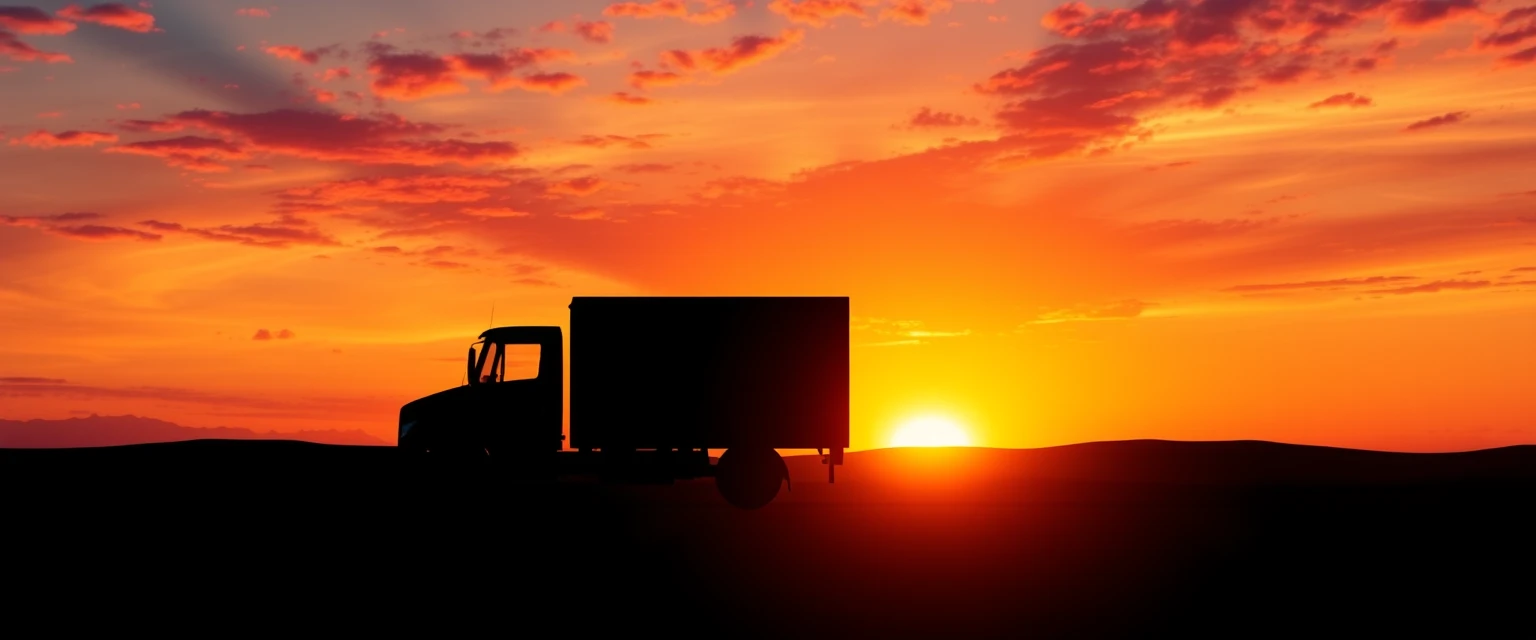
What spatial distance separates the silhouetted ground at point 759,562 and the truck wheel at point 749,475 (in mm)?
386

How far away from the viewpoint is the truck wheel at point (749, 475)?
28.0 meters

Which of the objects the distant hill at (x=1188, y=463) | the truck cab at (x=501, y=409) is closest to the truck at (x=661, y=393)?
the truck cab at (x=501, y=409)

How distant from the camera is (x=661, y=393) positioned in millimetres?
27797

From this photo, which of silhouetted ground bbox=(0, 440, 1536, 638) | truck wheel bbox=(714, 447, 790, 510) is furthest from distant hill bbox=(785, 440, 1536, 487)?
truck wheel bbox=(714, 447, 790, 510)

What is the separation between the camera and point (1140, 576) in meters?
17.4

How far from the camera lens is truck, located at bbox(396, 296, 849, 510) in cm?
2777

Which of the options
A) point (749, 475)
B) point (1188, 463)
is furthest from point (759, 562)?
point (1188, 463)

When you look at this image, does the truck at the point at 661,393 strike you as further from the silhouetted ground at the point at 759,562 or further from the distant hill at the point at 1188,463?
the distant hill at the point at 1188,463

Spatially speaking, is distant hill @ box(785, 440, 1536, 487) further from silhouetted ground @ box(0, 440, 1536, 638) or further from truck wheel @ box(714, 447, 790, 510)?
truck wheel @ box(714, 447, 790, 510)

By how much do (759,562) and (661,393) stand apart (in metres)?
9.57

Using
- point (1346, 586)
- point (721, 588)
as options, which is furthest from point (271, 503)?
point (1346, 586)

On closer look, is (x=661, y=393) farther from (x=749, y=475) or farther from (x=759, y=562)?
(x=759, y=562)

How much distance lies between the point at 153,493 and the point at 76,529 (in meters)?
12.8

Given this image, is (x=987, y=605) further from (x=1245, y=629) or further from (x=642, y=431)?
(x=642, y=431)
